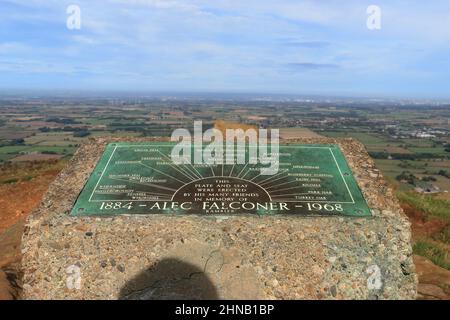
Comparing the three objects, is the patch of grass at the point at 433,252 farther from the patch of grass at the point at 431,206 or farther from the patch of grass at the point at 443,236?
the patch of grass at the point at 431,206

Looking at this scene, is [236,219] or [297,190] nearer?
[236,219]

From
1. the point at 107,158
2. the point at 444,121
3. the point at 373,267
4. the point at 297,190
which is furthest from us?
the point at 444,121

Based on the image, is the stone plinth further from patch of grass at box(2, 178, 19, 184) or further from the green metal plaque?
patch of grass at box(2, 178, 19, 184)

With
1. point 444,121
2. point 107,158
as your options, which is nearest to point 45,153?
point 107,158

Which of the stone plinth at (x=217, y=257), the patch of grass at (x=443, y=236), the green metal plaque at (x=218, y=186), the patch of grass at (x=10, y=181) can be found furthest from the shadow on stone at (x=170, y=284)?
the patch of grass at (x=10, y=181)

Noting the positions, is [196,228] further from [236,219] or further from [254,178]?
[254,178]

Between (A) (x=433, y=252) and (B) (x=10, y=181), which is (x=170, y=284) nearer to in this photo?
(A) (x=433, y=252)

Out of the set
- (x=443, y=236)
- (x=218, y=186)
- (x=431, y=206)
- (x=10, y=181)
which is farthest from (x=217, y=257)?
(x=10, y=181)

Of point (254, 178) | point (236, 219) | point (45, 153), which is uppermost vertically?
point (254, 178)

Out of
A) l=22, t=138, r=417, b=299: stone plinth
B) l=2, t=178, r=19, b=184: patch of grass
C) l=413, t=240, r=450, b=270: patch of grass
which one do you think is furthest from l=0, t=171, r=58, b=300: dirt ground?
l=413, t=240, r=450, b=270: patch of grass
